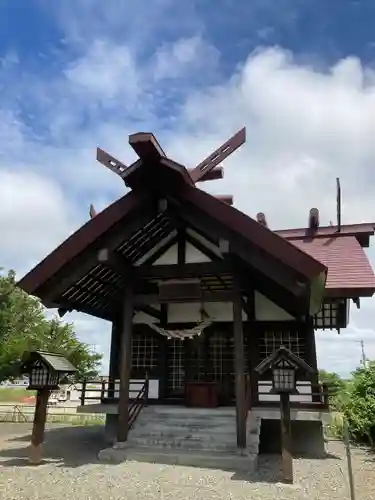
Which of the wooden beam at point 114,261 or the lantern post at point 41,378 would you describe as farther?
the wooden beam at point 114,261

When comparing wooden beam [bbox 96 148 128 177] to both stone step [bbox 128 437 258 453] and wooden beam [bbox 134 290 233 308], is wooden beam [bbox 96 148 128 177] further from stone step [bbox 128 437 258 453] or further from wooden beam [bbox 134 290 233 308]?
stone step [bbox 128 437 258 453]

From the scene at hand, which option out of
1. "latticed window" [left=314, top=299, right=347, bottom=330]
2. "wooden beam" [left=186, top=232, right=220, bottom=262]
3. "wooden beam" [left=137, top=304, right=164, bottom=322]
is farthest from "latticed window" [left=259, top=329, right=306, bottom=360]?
"wooden beam" [left=137, top=304, right=164, bottom=322]

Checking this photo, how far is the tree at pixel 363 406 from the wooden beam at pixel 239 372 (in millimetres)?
4098

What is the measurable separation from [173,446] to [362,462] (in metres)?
3.83

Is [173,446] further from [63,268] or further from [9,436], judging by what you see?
[9,436]

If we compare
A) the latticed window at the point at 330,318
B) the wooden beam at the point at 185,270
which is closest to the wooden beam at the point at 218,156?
the wooden beam at the point at 185,270

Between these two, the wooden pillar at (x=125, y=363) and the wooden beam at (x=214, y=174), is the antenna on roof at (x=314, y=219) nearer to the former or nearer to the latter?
the wooden beam at (x=214, y=174)

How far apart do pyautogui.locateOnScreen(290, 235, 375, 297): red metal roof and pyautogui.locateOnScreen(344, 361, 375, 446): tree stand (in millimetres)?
3092

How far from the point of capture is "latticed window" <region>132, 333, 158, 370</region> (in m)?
12.3

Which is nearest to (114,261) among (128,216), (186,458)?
(128,216)

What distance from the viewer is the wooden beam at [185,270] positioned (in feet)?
30.7

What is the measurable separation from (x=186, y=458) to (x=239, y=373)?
1.81 metres

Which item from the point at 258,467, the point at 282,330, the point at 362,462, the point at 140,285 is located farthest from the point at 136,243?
the point at 362,462

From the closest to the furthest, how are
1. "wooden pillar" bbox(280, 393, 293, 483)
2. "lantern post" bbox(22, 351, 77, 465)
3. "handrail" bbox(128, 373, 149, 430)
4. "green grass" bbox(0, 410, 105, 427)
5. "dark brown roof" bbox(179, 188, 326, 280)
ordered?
"wooden pillar" bbox(280, 393, 293, 483), "dark brown roof" bbox(179, 188, 326, 280), "lantern post" bbox(22, 351, 77, 465), "handrail" bbox(128, 373, 149, 430), "green grass" bbox(0, 410, 105, 427)
